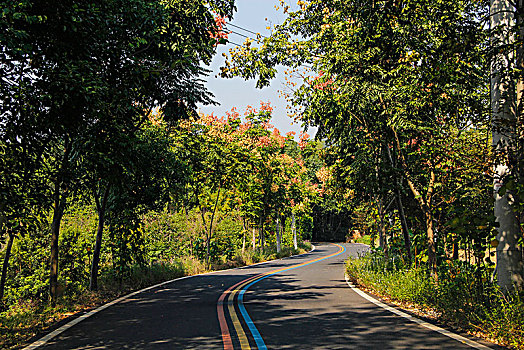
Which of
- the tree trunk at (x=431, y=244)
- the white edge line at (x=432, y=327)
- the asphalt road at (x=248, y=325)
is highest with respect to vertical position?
the tree trunk at (x=431, y=244)

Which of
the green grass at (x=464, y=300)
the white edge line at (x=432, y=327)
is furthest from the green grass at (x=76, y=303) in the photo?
the green grass at (x=464, y=300)

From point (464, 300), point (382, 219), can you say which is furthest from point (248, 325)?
point (382, 219)

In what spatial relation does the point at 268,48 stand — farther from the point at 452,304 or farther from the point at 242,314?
Answer: the point at 452,304

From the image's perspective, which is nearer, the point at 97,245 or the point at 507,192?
the point at 507,192

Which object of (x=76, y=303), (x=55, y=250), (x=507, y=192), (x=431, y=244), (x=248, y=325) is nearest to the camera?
(x=507, y=192)

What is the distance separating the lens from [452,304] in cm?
799

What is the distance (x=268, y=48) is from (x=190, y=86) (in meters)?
3.19

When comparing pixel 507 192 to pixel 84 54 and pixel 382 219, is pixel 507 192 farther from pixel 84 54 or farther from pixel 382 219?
pixel 382 219

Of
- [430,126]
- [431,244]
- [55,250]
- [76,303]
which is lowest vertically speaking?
[76,303]

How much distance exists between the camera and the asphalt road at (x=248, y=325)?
21.5 feet

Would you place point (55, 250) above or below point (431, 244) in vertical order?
above

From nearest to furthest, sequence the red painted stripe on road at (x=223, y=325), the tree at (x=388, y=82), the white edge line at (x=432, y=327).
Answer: the white edge line at (x=432, y=327), the red painted stripe on road at (x=223, y=325), the tree at (x=388, y=82)

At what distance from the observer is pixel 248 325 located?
317 inches

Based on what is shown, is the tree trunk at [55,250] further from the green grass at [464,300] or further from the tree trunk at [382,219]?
the tree trunk at [382,219]
